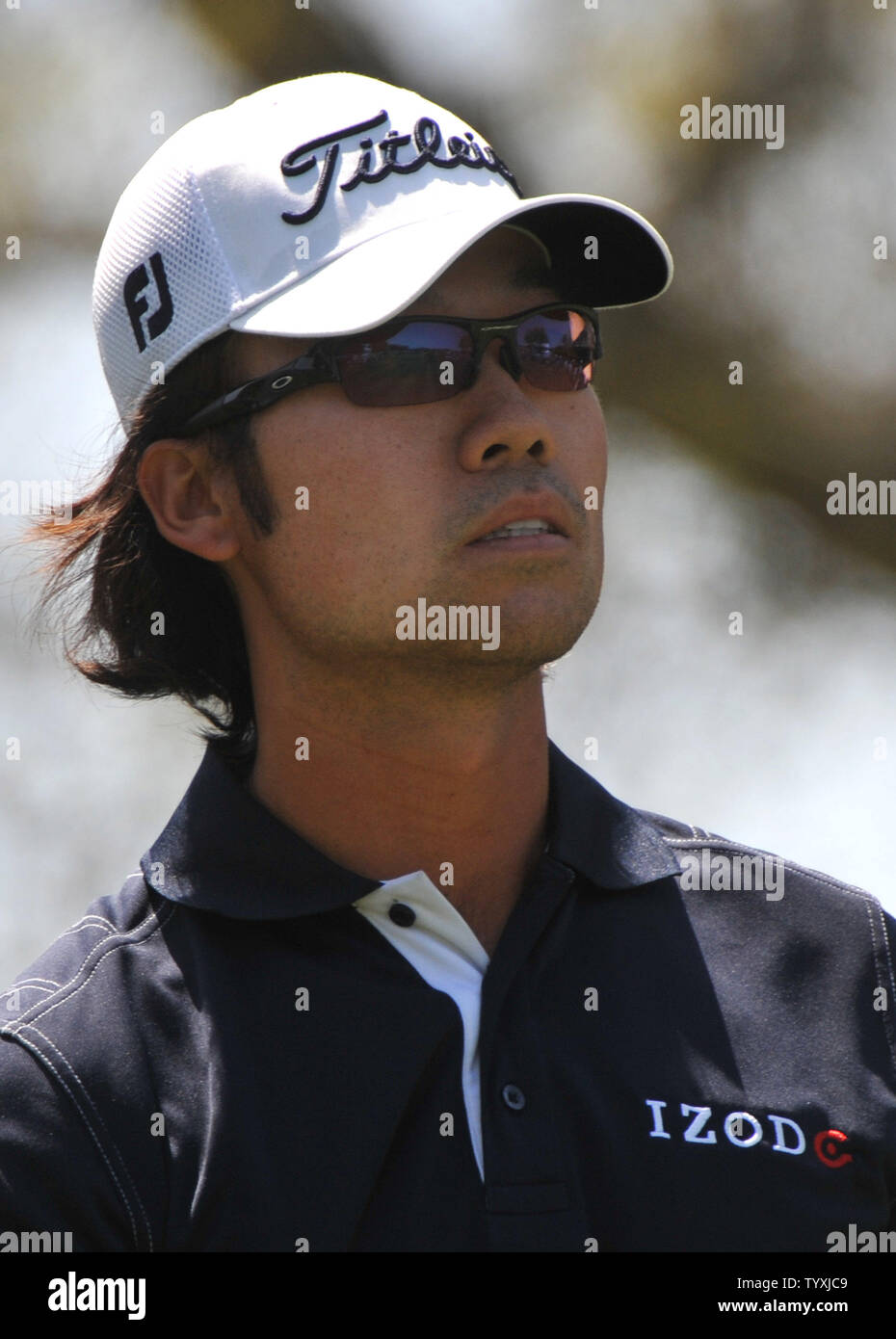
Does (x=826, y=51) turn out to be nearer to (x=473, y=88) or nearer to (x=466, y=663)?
(x=473, y=88)

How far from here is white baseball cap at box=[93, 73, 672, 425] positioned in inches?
89.2

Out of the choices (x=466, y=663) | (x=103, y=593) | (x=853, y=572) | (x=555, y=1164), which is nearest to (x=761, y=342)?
(x=853, y=572)

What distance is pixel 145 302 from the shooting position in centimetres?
246

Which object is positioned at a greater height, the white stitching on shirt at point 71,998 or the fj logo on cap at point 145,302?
the fj logo on cap at point 145,302

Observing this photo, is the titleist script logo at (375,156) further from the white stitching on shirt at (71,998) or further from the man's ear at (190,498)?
the white stitching on shirt at (71,998)

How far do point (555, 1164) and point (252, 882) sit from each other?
1.58 feet

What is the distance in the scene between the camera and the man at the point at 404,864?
6.46 feet

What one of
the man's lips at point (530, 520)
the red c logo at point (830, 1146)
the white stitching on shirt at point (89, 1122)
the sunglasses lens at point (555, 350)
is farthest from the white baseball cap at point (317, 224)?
the red c logo at point (830, 1146)

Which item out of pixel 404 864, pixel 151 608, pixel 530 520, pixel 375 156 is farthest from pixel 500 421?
pixel 151 608

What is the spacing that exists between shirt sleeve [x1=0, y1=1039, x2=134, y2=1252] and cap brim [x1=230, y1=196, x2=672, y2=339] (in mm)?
947

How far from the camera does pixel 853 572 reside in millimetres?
5734

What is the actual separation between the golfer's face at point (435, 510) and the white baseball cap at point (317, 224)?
0.07 metres

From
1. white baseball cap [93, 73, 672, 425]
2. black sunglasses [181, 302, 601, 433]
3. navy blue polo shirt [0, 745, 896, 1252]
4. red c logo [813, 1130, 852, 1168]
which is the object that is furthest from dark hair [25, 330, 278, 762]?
red c logo [813, 1130, 852, 1168]

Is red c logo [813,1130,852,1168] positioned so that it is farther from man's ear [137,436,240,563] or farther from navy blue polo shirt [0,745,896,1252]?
man's ear [137,436,240,563]
